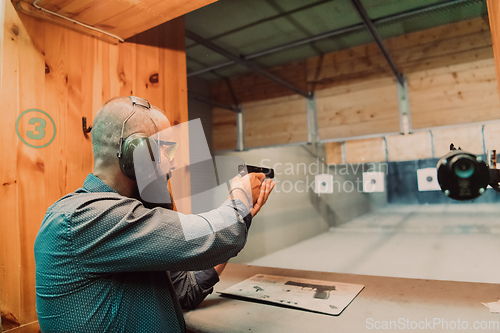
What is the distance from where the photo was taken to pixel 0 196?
94 cm

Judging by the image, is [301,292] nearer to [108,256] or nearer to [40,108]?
[108,256]

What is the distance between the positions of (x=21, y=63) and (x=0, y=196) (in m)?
0.44

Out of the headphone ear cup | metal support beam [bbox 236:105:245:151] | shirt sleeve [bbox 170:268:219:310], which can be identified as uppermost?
metal support beam [bbox 236:105:245:151]

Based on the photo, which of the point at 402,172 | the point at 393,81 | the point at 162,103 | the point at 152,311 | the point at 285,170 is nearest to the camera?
the point at 152,311

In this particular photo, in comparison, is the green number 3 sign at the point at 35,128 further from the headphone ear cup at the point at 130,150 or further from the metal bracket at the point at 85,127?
the headphone ear cup at the point at 130,150

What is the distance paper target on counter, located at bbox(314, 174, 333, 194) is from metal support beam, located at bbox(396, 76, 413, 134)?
1962 millimetres

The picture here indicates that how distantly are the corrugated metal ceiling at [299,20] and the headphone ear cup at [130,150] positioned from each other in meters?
2.20

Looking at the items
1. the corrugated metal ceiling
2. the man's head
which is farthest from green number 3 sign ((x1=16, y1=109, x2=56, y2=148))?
the corrugated metal ceiling

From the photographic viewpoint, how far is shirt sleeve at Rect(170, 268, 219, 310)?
1149 mm

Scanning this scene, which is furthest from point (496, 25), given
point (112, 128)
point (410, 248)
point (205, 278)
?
point (410, 248)

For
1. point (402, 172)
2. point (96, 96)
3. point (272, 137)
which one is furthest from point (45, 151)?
point (402, 172)

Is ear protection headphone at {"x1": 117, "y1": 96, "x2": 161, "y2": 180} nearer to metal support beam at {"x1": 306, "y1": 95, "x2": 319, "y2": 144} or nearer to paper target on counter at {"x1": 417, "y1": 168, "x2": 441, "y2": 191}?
paper target on counter at {"x1": 417, "y1": 168, "x2": 441, "y2": 191}

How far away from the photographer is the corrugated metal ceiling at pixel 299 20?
268 cm

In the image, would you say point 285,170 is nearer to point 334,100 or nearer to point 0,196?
point 334,100
